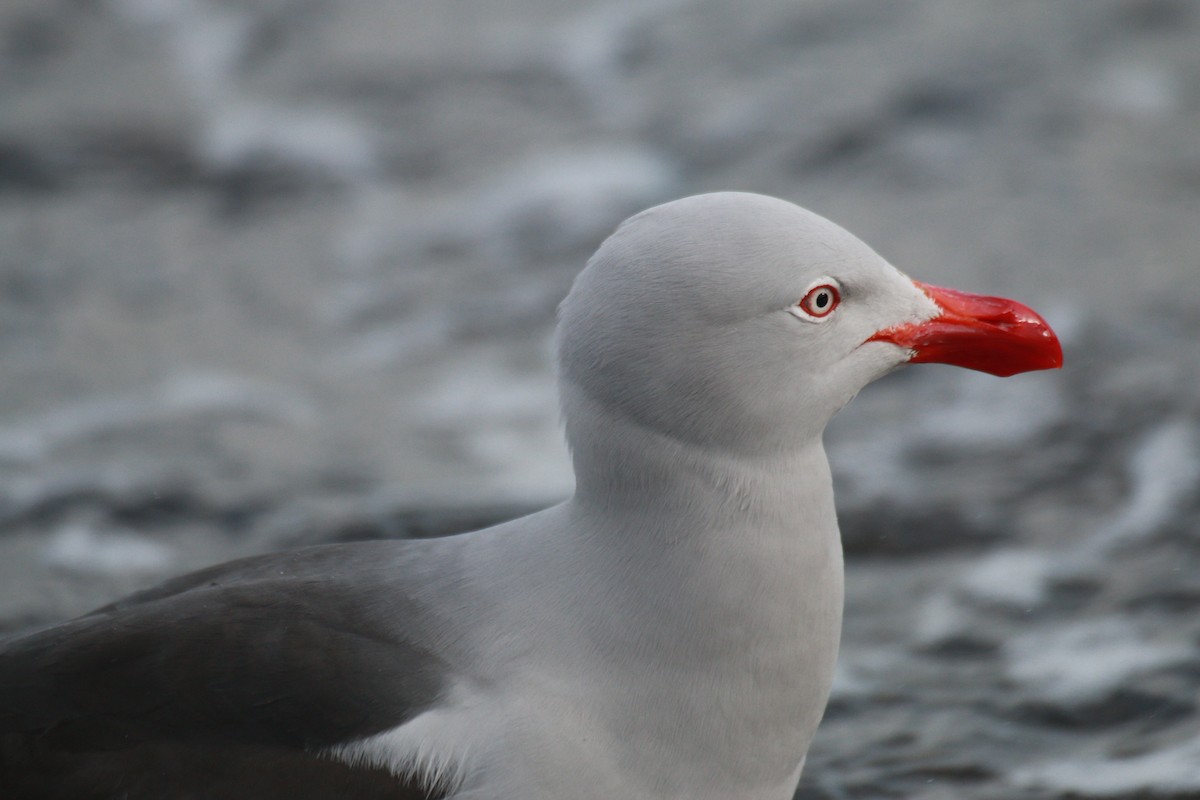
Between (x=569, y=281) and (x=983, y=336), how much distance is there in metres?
3.74

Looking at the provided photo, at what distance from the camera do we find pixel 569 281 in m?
6.57

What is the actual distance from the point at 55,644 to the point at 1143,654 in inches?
113

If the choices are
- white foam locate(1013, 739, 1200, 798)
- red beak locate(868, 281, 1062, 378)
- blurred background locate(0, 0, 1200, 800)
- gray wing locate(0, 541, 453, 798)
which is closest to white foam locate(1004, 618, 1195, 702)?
blurred background locate(0, 0, 1200, 800)

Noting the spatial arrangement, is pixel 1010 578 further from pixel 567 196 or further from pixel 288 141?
pixel 288 141

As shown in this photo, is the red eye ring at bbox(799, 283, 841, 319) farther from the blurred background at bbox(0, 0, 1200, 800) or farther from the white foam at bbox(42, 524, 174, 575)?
the white foam at bbox(42, 524, 174, 575)

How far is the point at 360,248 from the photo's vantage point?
6906mm

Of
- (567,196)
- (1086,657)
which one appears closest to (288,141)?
(567,196)

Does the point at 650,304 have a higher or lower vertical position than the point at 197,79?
lower

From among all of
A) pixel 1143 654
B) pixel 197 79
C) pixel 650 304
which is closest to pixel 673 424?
pixel 650 304

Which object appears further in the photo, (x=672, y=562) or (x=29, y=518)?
(x=29, y=518)

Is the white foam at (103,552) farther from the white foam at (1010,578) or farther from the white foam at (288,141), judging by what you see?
the white foam at (288,141)

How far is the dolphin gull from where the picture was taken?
8.88 feet

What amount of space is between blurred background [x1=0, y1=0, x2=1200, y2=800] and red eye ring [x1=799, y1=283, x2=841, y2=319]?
1560 millimetres

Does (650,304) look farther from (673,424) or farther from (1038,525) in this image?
(1038,525)
